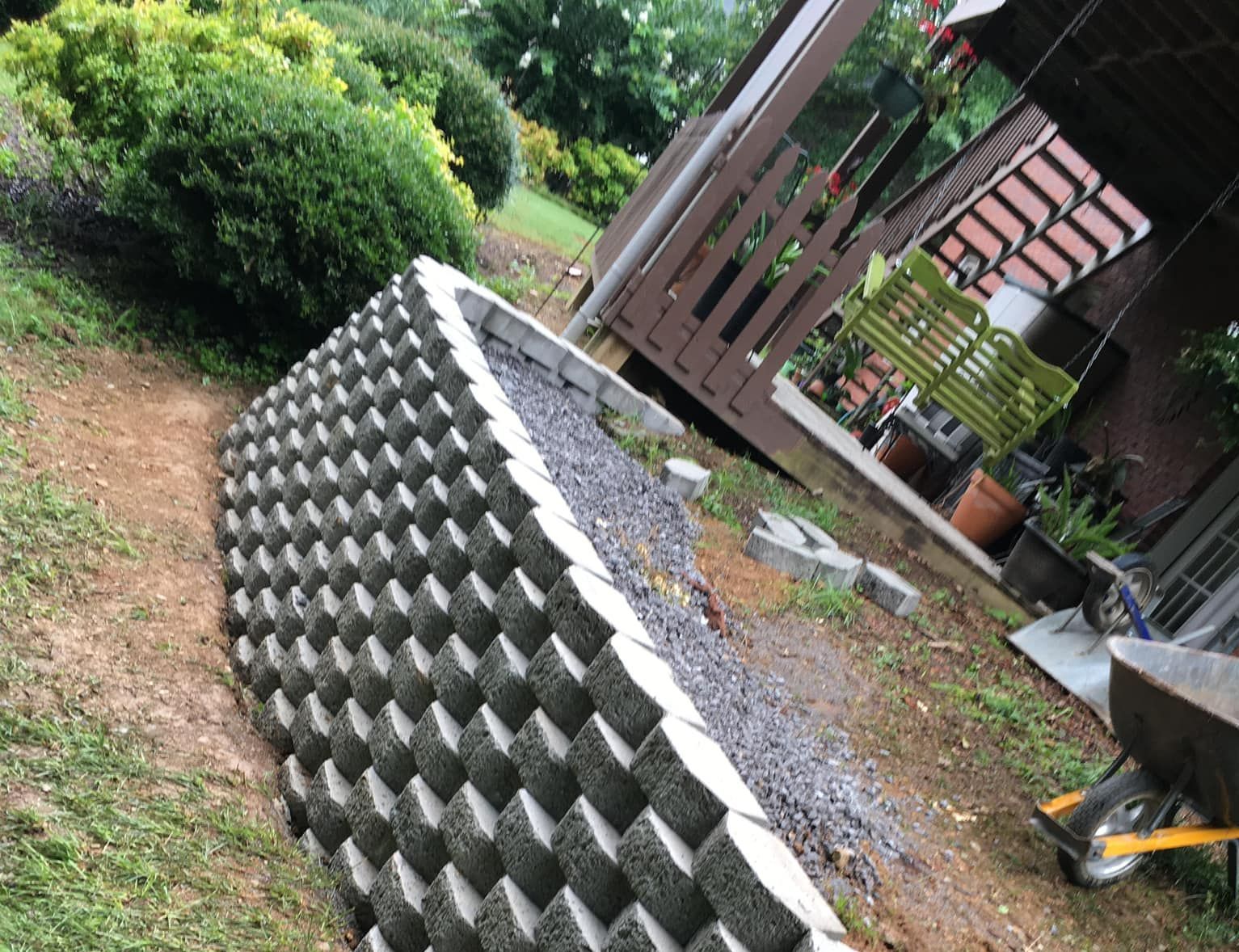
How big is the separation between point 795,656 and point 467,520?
4.87 ft

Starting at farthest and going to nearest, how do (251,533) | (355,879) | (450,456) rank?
(251,533) → (450,456) → (355,879)

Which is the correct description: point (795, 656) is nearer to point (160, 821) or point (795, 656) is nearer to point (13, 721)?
point (160, 821)

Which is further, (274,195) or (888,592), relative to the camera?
(274,195)

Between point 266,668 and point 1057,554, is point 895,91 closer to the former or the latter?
point 1057,554

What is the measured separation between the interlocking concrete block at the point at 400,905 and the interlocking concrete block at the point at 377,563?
890 millimetres

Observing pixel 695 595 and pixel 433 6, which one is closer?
pixel 695 595

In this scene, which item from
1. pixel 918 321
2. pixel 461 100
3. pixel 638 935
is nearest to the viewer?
pixel 638 935

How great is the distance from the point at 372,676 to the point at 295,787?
454mm

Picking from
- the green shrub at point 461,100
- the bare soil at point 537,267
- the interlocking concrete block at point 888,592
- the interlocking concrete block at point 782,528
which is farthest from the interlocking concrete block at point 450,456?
the green shrub at point 461,100

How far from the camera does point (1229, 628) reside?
5809mm

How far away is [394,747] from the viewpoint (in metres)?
2.59

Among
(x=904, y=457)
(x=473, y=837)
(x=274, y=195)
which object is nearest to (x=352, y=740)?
(x=473, y=837)

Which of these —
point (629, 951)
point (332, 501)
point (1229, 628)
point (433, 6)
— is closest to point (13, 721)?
point (332, 501)

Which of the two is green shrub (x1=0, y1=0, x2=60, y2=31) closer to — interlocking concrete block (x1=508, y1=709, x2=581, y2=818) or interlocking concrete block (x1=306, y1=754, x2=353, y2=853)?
interlocking concrete block (x1=306, y1=754, x2=353, y2=853)
